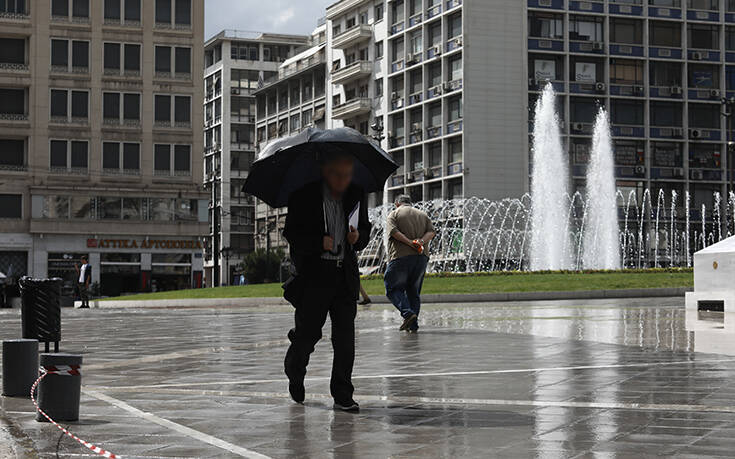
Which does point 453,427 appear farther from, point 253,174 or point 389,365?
point 389,365

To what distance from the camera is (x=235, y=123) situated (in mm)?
108625

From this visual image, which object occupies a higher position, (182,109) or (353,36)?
(353,36)

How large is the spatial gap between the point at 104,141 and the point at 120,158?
1289mm

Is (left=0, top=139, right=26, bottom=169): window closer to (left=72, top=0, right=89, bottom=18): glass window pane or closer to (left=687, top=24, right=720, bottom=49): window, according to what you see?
(left=72, top=0, right=89, bottom=18): glass window pane

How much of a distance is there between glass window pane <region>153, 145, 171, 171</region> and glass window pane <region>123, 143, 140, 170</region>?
3.29 ft

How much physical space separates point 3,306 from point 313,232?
35.6 m

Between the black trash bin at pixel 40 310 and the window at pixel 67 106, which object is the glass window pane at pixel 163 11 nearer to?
the window at pixel 67 106

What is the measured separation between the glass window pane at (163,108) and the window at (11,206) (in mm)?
8858

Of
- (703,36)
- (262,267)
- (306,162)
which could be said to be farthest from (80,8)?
(306,162)

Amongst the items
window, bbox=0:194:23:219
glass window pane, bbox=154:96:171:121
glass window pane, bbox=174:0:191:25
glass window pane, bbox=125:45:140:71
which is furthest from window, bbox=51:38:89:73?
window, bbox=0:194:23:219

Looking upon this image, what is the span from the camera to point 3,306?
4034 centimetres

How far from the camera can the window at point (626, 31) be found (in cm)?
7269

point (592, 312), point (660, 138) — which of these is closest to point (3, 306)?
point (592, 312)

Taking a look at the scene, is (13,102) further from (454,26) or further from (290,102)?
(290,102)
